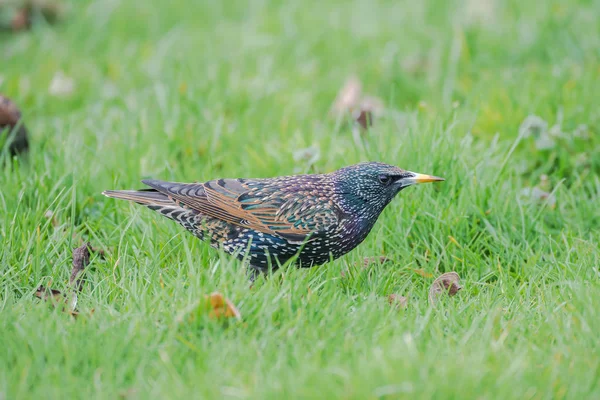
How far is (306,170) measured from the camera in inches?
195

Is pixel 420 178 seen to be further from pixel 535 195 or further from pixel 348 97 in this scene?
pixel 348 97

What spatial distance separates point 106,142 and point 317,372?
10.3 ft

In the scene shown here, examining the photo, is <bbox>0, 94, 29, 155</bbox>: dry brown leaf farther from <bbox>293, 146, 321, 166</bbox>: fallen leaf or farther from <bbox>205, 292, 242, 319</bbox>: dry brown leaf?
<bbox>205, 292, 242, 319</bbox>: dry brown leaf

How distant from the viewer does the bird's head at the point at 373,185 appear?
4113 mm

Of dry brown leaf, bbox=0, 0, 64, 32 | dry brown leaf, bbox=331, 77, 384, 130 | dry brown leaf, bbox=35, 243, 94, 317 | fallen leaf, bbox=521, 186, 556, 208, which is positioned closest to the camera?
dry brown leaf, bbox=35, 243, 94, 317

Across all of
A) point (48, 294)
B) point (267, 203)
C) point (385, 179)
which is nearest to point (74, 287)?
point (48, 294)

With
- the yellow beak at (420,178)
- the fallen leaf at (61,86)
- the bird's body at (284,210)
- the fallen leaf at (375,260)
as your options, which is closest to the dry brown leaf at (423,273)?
the fallen leaf at (375,260)

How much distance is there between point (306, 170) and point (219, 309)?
5.96 feet

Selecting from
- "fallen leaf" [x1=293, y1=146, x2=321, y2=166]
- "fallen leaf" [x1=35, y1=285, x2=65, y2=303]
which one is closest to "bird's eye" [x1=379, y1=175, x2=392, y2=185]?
"fallen leaf" [x1=293, y1=146, x2=321, y2=166]

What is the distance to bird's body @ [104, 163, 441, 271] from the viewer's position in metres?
4.01

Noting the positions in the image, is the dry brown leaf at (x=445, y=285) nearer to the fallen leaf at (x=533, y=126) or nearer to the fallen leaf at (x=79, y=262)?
the fallen leaf at (x=533, y=126)

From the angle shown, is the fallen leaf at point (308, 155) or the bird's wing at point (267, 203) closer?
the bird's wing at point (267, 203)

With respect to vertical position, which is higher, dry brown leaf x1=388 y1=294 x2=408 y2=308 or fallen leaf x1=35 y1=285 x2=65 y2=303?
fallen leaf x1=35 y1=285 x2=65 y2=303

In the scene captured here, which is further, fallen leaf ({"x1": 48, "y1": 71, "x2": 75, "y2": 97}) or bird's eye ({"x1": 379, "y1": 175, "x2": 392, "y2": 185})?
fallen leaf ({"x1": 48, "y1": 71, "x2": 75, "y2": 97})
